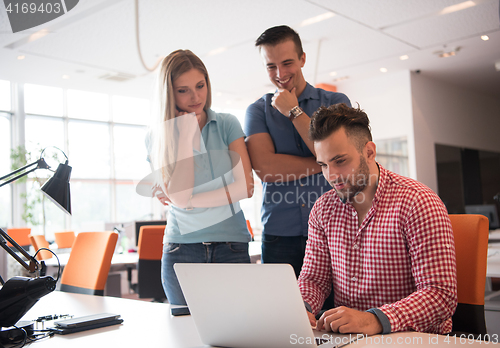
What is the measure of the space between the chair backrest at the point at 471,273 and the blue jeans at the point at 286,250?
0.65 meters

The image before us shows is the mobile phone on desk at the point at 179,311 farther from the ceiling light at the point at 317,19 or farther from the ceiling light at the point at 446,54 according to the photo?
the ceiling light at the point at 446,54

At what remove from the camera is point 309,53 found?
7051 mm

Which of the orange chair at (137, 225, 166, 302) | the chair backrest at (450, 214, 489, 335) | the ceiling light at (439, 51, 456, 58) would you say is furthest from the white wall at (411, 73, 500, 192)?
the chair backrest at (450, 214, 489, 335)

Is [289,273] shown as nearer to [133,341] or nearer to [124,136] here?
[133,341]

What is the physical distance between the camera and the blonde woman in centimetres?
178

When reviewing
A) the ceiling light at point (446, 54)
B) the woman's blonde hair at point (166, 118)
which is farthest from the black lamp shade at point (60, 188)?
the ceiling light at point (446, 54)

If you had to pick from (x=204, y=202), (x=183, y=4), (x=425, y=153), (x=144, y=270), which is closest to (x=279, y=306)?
(x=204, y=202)

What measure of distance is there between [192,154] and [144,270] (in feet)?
7.44

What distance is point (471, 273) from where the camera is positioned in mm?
1465

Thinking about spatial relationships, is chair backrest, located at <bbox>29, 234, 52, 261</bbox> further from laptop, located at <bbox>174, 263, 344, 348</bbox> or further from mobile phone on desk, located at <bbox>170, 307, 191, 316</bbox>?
laptop, located at <bbox>174, 263, 344, 348</bbox>

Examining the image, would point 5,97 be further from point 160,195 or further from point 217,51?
point 160,195

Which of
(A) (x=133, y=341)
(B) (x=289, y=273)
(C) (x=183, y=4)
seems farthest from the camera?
(C) (x=183, y=4)

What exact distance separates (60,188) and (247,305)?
840 mm

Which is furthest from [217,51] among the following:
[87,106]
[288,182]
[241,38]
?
[288,182]
